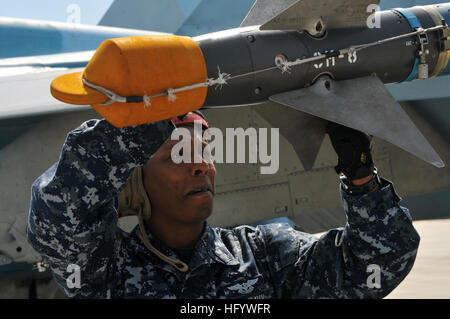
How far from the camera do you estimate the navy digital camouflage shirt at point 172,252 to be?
1880 mm

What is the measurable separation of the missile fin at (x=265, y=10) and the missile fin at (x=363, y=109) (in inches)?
13.3

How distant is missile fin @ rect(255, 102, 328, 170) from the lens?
8.18 feet

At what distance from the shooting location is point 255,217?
481cm

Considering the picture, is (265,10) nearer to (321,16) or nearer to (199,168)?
(321,16)

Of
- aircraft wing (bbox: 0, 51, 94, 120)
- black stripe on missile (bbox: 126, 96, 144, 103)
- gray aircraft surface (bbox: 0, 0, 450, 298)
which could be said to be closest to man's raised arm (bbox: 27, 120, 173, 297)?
black stripe on missile (bbox: 126, 96, 144, 103)

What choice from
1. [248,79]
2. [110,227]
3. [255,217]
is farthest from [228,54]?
[255,217]

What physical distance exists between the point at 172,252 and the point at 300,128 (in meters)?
0.79

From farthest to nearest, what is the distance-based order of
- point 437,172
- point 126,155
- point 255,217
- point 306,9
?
1. point 437,172
2. point 255,217
3. point 306,9
4. point 126,155

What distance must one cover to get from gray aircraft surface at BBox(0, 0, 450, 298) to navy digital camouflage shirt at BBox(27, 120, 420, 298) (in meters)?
1.27

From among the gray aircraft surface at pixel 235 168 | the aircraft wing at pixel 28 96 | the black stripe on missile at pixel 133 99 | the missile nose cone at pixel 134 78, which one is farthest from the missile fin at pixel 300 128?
the aircraft wing at pixel 28 96

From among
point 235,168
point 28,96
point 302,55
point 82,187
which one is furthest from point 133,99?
point 235,168

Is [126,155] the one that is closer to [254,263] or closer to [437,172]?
[254,263]

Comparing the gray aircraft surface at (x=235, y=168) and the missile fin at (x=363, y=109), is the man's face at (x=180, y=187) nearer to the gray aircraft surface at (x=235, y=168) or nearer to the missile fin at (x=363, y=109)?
the missile fin at (x=363, y=109)

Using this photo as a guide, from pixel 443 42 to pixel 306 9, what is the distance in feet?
2.38
